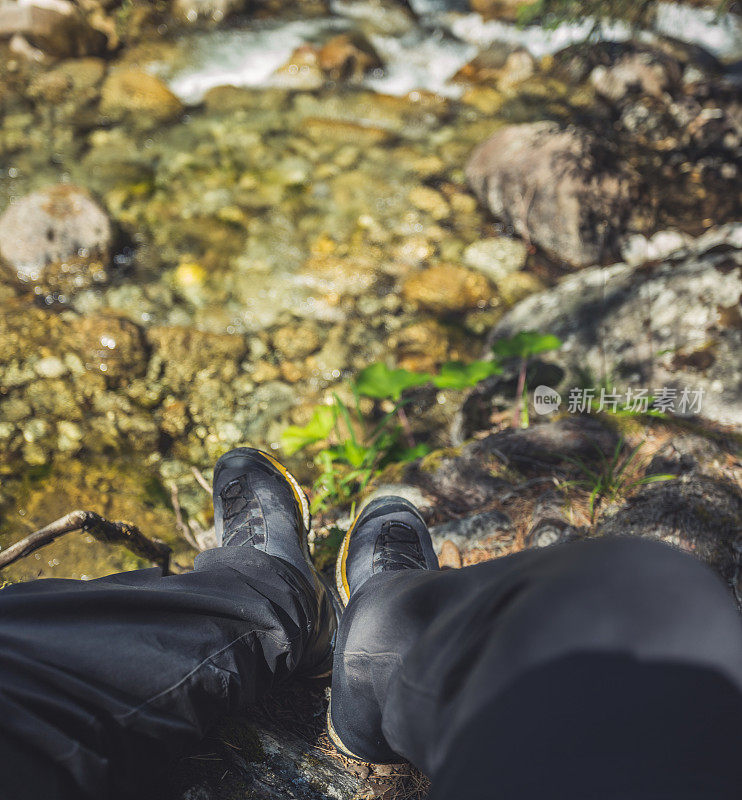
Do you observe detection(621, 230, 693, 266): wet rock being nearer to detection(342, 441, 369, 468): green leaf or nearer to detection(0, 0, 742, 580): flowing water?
detection(0, 0, 742, 580): flowing water

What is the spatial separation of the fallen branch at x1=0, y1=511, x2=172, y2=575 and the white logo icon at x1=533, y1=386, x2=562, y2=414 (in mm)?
1913

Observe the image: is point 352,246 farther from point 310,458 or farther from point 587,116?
point 587,116

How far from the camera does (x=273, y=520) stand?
188 cm

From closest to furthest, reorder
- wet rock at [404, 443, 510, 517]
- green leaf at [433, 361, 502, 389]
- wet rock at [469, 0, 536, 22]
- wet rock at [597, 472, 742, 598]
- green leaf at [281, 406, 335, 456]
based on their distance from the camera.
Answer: wet rock at [597, 472, 742, 598], wet rock at [404, 443, 510, 517], green leaf at [433, 361, 502, 389], green leaf at [281, 406, 335, 456], wet rock at [469, 0, 536, 22]

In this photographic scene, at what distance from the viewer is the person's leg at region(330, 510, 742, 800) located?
2.46 ft

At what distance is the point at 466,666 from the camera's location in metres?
0.94

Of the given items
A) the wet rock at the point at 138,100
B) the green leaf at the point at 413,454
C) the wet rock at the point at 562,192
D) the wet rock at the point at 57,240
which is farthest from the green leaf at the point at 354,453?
the wet rock at the point at 138,100

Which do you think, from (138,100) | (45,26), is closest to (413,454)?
(138,100)

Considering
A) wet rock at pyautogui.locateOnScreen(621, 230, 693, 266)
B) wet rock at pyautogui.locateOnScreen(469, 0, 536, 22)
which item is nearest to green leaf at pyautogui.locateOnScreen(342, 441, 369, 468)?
wet rock at pyautogui.locateOnScreen(621, 230, 693, 266)

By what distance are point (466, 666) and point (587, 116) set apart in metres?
5.62

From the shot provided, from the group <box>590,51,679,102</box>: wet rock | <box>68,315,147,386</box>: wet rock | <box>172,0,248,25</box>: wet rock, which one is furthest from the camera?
<box>172,0,248,25</box>: wet rock

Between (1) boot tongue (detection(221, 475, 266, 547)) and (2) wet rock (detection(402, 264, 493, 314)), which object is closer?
(1) boot tongue (detection(221, 475, 266, 547))

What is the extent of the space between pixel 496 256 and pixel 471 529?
2.49 metres

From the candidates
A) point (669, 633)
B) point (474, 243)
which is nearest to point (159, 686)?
point (669, 633)
